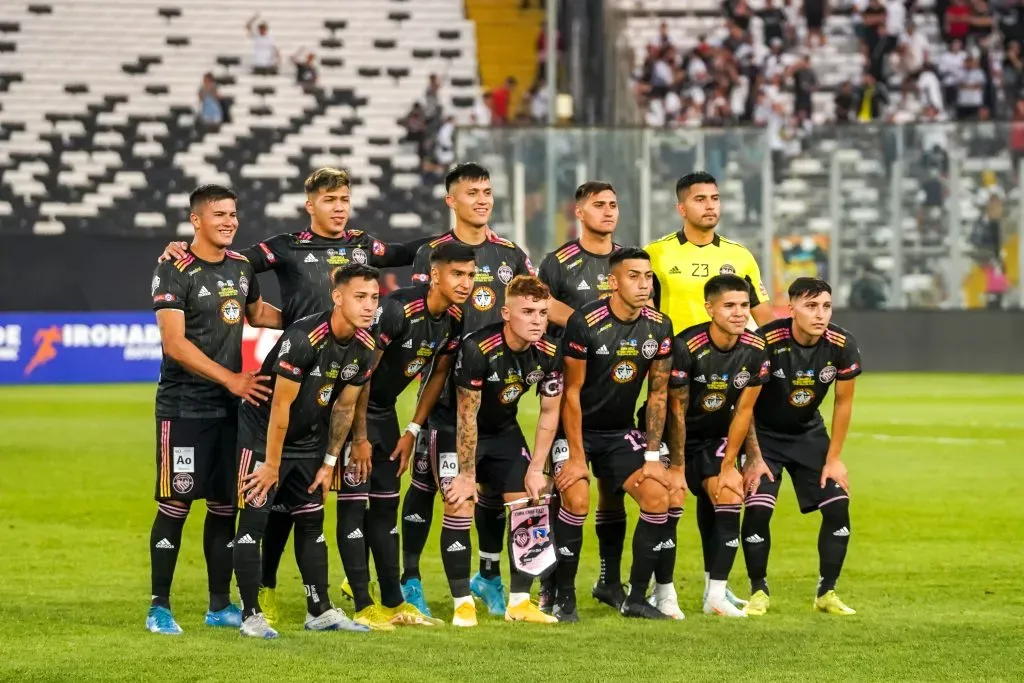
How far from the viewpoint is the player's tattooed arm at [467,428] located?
9203mm

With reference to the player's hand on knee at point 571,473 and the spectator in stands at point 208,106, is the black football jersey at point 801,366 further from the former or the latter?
the spectator in stands at point 208,106

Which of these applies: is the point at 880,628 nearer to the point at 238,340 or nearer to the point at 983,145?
the point at 238,340

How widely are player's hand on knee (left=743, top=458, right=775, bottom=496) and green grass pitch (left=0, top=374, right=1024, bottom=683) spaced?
2.30 feet

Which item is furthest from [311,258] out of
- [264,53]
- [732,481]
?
[264,53]

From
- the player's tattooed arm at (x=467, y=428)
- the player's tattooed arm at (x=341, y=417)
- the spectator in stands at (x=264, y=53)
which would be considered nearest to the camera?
the player's tattooed arm at (x=341, y=417)

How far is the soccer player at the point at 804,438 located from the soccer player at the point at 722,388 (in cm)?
16

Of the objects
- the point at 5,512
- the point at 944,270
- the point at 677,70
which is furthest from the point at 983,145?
the point at 5,512

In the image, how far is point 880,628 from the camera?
908 cm

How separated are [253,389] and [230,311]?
624 millimetres

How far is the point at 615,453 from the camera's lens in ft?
31.8

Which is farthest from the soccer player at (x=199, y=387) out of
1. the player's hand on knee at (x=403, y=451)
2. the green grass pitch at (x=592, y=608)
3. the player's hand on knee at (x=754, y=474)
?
the player's hand on knee at (x=754, y=474)

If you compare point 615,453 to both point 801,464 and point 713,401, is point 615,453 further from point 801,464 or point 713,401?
point 801,464

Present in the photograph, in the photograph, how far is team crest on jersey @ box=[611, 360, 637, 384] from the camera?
9.54 m

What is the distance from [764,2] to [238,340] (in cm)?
2944
